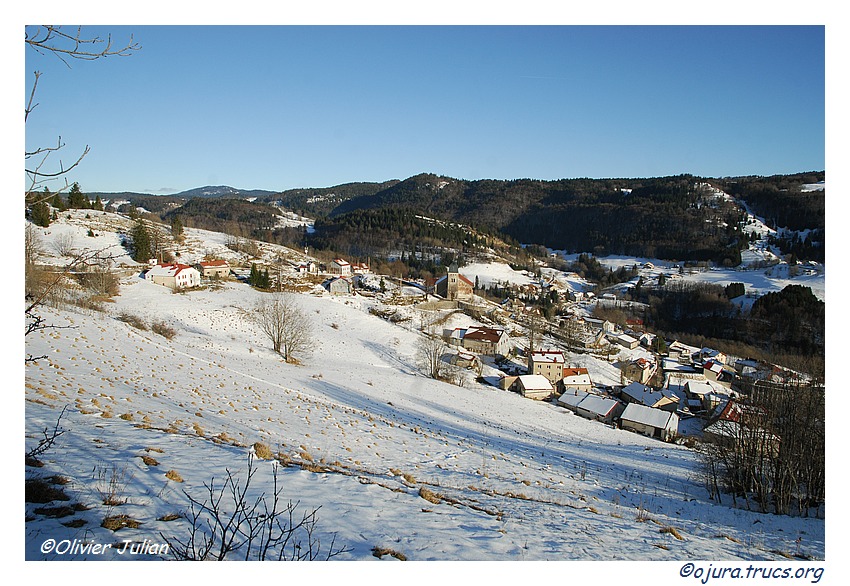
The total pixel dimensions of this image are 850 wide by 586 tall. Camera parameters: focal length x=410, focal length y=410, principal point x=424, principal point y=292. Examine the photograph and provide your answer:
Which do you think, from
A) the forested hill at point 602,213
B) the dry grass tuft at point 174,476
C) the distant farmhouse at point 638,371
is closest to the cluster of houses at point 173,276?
the dry grass tuft at point 174,476

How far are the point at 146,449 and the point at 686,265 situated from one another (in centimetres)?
11420

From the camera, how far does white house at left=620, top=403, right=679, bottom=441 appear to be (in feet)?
68.4

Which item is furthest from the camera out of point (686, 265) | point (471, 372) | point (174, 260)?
point (686, 265)

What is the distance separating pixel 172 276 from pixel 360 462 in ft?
122

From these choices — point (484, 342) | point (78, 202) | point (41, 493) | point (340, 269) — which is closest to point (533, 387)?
point (484, 342)

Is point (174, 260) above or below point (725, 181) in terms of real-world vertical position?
below

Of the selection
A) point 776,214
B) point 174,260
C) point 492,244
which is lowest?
point 174,260

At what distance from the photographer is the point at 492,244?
113250 millimetres

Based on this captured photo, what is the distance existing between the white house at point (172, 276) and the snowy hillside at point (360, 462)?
785 inches

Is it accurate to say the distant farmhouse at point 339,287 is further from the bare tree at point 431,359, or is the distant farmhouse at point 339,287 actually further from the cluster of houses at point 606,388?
the bare tree at point 431,359

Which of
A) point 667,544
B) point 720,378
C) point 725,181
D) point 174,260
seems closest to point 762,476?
point 667,544

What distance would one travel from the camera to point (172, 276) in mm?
37688

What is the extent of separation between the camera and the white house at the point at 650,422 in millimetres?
20844

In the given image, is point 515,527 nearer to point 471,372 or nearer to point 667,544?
point 667,544
